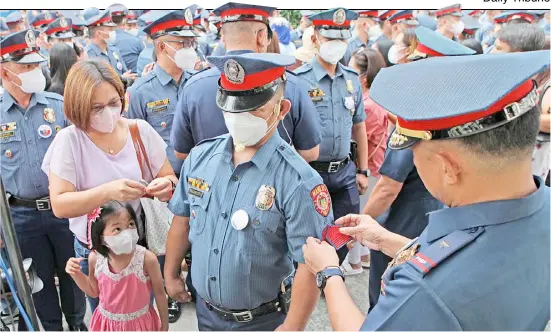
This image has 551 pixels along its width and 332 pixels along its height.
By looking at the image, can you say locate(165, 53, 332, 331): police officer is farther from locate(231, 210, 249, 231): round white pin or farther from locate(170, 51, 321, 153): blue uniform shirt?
locate(170, 51, 321, 153): blue uniform shirt

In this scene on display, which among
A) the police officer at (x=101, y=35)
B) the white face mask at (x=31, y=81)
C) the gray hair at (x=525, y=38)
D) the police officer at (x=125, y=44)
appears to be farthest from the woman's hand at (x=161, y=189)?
the police officer at (x=125, y=44)

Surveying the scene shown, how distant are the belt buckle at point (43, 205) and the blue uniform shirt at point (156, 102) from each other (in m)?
0.90

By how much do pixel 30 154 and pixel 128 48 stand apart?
4.48m

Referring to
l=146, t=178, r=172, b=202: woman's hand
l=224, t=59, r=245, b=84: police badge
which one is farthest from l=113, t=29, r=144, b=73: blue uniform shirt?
l=224, t=59, r=245, b=84: police badge

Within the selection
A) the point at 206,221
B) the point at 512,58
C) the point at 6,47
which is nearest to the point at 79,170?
the point at 206,221

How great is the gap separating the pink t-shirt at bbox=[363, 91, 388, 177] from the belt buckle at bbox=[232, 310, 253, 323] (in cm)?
233

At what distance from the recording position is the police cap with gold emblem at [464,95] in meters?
0.97

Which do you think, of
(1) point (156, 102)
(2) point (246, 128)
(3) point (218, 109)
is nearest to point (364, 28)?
(1) point (156, 102)

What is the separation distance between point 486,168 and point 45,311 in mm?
2848

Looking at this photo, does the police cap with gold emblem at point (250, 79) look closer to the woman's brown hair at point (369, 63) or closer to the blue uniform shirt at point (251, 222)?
the blue uniform shirt at point (251, 222)

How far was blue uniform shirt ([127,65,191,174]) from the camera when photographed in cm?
327

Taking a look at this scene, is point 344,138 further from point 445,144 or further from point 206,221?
point 445,144

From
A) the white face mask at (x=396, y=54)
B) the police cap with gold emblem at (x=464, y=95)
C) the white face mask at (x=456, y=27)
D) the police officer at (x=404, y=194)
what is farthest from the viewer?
the white face mask at (x=456, y=27)

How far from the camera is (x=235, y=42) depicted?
2.69 meters
